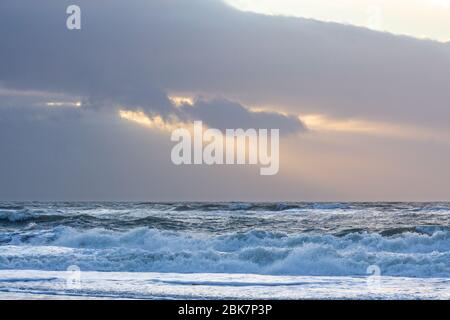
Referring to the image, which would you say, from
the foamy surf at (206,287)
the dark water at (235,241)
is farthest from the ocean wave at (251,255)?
the foamy surf at (206,287)

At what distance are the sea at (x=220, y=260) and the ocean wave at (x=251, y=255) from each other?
3cm

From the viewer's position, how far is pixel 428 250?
2353cm

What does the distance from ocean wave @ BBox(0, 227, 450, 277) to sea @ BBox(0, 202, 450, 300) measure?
0.03 meters

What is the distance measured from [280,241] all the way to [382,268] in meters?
5.63

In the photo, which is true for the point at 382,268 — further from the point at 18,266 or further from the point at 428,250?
the point at 18,266

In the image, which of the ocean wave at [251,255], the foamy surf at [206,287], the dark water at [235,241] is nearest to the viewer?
the foamy surf at [206,287]

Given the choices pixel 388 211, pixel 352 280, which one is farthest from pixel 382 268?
pixel 388 211

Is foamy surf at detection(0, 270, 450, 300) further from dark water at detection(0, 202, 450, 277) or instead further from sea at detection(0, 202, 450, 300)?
dark water at detection(0, 202, 450, 277)

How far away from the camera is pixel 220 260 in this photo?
20.7 metres

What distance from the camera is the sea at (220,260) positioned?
1525 centimetres

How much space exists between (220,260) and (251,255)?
2.91ft

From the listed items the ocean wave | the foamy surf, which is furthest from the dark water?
the foamy surf

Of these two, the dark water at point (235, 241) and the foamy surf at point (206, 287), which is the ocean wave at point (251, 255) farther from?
the foamy surf at point (206, 287)

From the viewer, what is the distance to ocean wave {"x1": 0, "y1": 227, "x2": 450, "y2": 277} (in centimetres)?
1970
